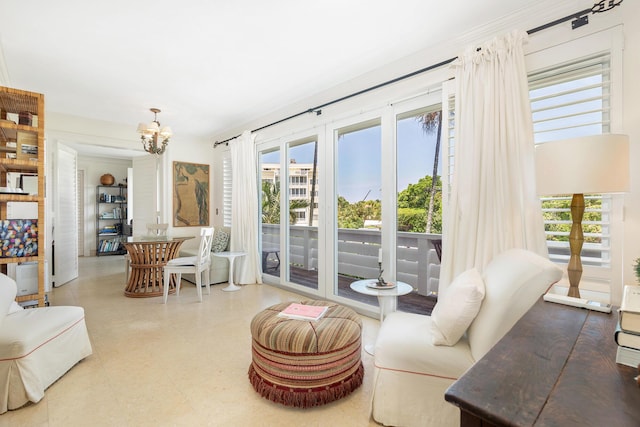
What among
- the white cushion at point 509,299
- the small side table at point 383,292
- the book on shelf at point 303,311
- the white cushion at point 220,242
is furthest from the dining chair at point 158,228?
the white cushion at point 509,299

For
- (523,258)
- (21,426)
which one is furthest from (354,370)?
(21,426)

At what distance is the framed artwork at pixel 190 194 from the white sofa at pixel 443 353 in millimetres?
4918

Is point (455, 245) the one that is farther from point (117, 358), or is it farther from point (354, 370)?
point (117, 358)

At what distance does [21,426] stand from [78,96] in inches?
147

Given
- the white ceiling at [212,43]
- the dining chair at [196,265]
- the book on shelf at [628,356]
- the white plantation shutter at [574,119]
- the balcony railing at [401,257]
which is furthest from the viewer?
the dining chair at [196,265]

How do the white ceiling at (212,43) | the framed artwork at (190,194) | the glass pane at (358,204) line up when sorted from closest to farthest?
the white ceiling at (212,43)
the glass pane at (358,204)
the framed artwork at (190,194)

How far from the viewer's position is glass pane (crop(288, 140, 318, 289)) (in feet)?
13.3

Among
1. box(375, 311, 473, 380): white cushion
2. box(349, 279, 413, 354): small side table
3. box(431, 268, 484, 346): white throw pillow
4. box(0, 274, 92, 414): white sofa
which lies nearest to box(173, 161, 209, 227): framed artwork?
box(0, 274, 92, 414): white sofa

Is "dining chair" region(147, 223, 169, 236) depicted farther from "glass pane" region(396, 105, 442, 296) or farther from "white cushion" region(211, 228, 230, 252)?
"glass pane" region(396, 105, 442, 296)

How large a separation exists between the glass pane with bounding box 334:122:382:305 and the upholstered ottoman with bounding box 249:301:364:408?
158 cm

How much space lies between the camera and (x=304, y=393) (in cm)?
176

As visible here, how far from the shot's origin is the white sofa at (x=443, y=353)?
142 centimetres

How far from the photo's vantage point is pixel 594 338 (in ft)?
3.51

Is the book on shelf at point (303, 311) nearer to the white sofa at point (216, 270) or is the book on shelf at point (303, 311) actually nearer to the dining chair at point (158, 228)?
the white sofa at point (216, 270)
